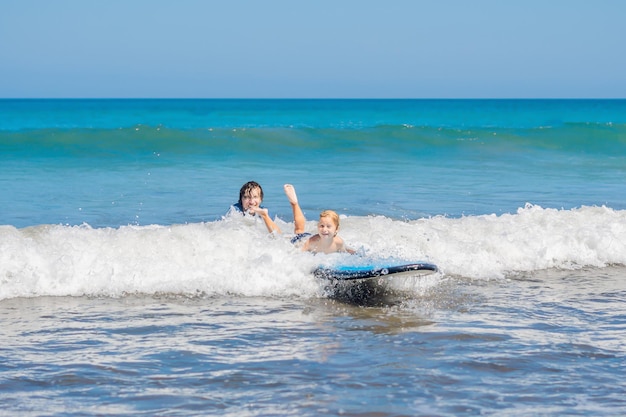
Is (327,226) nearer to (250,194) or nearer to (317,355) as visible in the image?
(250,194)

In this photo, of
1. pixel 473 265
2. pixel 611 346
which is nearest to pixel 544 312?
pixel 611 346

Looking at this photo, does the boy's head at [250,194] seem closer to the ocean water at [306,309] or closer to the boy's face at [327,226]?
the ocean water at [306,309]

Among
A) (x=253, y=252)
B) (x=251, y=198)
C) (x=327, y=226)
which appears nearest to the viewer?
(x=327, y=226)

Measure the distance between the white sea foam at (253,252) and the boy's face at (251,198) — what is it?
0.21 metres

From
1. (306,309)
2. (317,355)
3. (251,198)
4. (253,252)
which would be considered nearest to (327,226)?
(253,252)

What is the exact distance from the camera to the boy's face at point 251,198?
9830mm

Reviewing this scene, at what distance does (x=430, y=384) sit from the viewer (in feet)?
17.0

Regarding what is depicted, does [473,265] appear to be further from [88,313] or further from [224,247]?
[88,313]

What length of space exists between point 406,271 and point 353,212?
20.4 feet

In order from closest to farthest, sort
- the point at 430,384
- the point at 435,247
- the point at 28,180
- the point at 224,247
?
1. the point at 430,384
2. the point at 224,247
3. the point at 435,247
4. the point at 28,180

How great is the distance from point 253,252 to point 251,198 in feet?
3.37

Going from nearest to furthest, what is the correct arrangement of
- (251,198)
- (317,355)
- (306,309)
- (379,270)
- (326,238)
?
(317,355) → (306,309) → (379,270) → (326,238) → (251,198)

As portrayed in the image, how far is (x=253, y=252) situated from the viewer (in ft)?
29.5

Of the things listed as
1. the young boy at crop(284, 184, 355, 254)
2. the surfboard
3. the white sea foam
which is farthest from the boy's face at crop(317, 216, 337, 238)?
the surfboard
